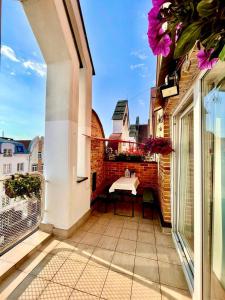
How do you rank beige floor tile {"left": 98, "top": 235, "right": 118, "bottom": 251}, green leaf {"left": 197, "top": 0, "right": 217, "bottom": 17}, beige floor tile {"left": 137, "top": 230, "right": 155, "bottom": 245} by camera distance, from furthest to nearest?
beige floor tile {"left": 137, "top": 230, "right": 155, "bottom": 245} → beige floor tile {"left": 98, "top": 235, "right": 118, "bottom": 251} → green leaf {"left": 197, "top": 0, "right": 217, "bottom": 17}

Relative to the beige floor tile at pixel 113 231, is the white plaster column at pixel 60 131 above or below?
above

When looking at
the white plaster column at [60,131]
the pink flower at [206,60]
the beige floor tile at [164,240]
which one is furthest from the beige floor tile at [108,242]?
the pink flower at [206,60]

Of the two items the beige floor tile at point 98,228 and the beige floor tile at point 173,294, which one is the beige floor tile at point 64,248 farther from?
the beige floor tile at point 173,294

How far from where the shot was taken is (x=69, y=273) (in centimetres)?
210

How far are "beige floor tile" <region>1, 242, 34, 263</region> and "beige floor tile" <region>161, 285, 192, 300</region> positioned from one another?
6.62ft

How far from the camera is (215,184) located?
1.51 m

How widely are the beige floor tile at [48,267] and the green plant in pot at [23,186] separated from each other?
39.6 inches

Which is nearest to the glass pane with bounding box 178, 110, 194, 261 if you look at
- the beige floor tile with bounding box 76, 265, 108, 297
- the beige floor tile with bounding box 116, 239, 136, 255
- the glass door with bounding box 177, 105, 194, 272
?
the glass door with bounding box 177, 105, 194, 272

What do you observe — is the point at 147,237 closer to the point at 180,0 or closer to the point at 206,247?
the point at 206,247

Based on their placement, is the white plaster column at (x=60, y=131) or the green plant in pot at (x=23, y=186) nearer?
the green plant in pot at (x=23, y=186)

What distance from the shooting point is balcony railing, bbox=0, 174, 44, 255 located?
216 centimetres

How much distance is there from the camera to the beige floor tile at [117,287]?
5.95 feet

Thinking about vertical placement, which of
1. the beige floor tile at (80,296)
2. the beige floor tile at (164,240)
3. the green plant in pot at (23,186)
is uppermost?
the green plant in pot at (23,186)

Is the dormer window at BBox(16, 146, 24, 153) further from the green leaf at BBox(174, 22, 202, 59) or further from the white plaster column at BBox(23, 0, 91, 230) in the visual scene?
the green leaf at BBox(174, 22, 202, 59)
